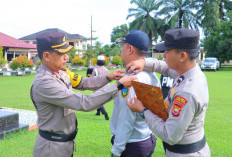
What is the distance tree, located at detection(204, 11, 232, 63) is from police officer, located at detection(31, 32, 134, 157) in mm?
34451

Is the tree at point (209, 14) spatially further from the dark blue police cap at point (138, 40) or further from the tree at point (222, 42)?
the dark blue police cap at point (138, 40)

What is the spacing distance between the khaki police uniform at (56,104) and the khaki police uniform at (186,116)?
59 centimetres

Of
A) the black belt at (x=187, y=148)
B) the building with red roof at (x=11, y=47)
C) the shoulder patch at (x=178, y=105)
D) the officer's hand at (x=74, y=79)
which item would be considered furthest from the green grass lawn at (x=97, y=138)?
the building with red roof at (x=11, y=47)

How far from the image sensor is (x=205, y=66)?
→ 92.9 feet

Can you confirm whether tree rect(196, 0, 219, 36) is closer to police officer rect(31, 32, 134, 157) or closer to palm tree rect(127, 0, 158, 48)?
palm tree rect(127, 0, 158, 48)

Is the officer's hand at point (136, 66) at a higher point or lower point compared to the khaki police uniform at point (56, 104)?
higher

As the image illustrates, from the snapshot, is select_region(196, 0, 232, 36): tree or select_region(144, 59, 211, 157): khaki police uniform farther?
select_region(196, 0, 232, 36): tree

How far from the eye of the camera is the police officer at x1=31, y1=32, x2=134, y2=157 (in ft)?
6.51

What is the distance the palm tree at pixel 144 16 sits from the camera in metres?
43.2

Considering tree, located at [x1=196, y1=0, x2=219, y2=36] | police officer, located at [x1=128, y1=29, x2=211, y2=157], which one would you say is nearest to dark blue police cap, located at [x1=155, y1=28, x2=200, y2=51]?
police officer, located at [x1=128, y1=29, x2=211, y2=157]

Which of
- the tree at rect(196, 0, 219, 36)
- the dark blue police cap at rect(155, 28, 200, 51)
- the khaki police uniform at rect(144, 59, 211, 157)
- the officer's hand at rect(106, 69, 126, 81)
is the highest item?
the tree at rect(196, 0, 219, 36)

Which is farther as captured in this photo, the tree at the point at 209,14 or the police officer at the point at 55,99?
the tree at the point at 209,14

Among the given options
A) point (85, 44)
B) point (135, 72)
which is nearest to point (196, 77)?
point (135, 72)

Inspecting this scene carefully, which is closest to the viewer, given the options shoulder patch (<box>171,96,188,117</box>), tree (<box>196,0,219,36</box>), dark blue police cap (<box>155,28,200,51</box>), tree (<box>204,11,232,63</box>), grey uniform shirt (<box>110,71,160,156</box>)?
shoulder patch (<box>171,96,188,117</box>)
